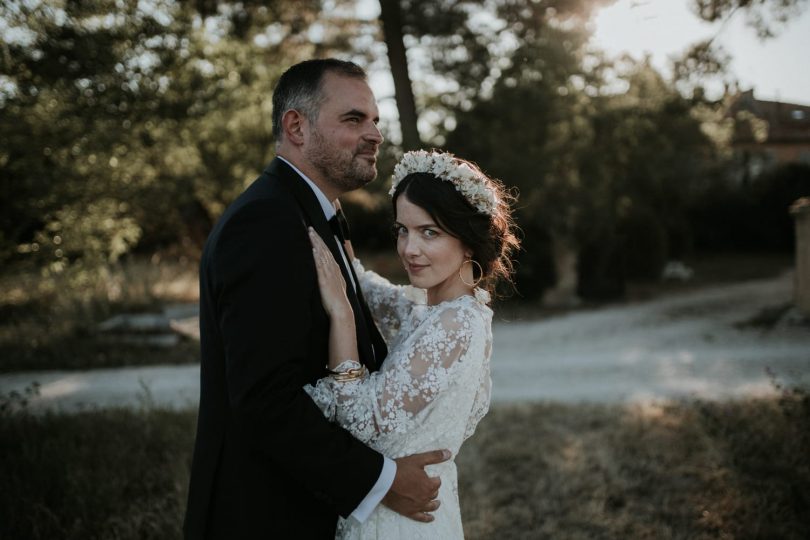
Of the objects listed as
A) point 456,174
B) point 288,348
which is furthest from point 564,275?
point 288,348

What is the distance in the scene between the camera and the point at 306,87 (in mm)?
2332

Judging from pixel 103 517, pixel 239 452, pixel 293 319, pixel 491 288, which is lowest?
pixel 103 517

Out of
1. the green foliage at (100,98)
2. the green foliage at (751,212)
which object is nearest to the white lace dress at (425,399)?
the green foliage at (100,98)

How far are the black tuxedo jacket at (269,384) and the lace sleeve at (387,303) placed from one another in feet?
2.14

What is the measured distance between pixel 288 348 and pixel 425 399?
52cm

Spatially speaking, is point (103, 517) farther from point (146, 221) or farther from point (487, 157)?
point (146, 221)

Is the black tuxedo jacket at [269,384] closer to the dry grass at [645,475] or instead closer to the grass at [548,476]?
the grass at [548,476]

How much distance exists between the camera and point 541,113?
1193 centimetres

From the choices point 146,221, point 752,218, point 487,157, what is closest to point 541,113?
point 487,157

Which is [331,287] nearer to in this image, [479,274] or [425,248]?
[425,248]

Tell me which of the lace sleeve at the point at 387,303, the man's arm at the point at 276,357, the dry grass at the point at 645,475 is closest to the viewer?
the man's arm at the point at 276,357

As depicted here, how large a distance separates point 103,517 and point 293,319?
9.47 feet

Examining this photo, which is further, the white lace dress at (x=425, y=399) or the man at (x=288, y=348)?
the white lace dress at (x=425, y=399)

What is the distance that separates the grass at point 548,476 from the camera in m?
3.86
